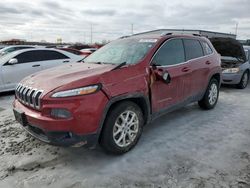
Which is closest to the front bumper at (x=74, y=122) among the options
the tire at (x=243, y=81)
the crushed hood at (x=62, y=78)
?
the crushed hood at (x=62, y=78)

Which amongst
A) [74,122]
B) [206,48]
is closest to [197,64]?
[206,48]

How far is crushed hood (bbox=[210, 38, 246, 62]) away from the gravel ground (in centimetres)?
583

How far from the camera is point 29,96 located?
3.43 m

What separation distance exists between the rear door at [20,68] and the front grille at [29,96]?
4.28 metres

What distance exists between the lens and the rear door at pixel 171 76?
4.14 meters

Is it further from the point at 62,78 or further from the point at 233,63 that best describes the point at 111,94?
the point at 233,63

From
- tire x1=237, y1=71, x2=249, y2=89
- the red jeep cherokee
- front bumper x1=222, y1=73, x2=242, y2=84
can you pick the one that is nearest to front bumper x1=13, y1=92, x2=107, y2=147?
the red jeep cherokee

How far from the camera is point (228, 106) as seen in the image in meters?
6.54

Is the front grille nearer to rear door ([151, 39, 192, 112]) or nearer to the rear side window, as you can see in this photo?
rear door ([151, 39, 192, 112])

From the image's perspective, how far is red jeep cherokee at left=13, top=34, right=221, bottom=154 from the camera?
3.14m

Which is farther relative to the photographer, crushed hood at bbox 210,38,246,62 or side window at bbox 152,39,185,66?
crushed hood at bbox 210,38,246,62

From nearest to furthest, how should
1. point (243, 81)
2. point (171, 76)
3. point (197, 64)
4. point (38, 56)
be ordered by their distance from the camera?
point (171, 76) < point (197, 64) < point (38, 56) < point (243, 81)

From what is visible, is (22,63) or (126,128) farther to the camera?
(22,63)

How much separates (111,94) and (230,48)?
8400mm
